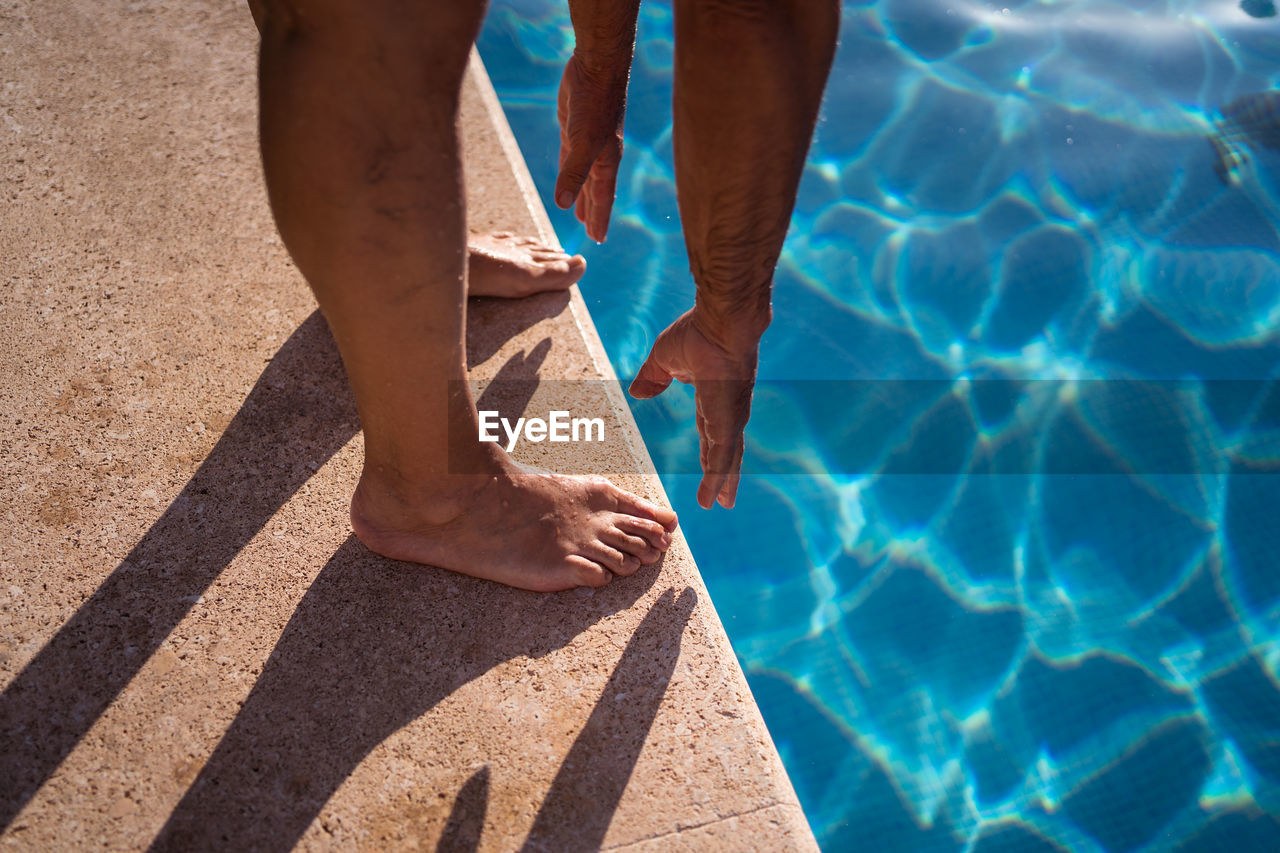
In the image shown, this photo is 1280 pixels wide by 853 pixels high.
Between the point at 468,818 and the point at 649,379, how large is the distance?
0.84m

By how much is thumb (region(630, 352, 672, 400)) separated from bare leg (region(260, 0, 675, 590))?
32 centimetres

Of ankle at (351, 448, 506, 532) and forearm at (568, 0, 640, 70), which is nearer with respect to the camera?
ankle at (351, 448, 506, 532)

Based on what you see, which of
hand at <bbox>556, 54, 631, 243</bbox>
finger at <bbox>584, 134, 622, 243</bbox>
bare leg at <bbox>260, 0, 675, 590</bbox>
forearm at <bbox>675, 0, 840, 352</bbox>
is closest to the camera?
bare leg at <bbox>260, 0, 675, 590</bbox>

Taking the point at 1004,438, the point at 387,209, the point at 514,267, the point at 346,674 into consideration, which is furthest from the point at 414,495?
the point at 1004,438

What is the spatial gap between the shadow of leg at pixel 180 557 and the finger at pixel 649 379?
26.3 inches

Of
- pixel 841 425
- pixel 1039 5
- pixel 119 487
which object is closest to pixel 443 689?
pixel 119 487

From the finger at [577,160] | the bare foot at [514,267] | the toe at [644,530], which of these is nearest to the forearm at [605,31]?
the finger at [577,160]

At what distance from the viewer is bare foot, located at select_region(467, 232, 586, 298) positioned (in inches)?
79.7

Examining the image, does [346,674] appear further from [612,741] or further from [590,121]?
[590,121]

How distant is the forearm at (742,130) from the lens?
116cm

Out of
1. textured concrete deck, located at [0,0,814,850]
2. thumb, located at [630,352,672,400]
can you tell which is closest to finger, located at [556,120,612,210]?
textured concrete deck, located at [0,0,814,850]

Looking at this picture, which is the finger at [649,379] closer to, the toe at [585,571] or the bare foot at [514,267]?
the toe at [585,571]

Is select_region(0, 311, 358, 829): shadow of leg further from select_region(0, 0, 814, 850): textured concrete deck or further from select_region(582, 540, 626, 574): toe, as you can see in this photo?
select_region(582, 540, 626, 574): toe

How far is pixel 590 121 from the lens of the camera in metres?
1.88
